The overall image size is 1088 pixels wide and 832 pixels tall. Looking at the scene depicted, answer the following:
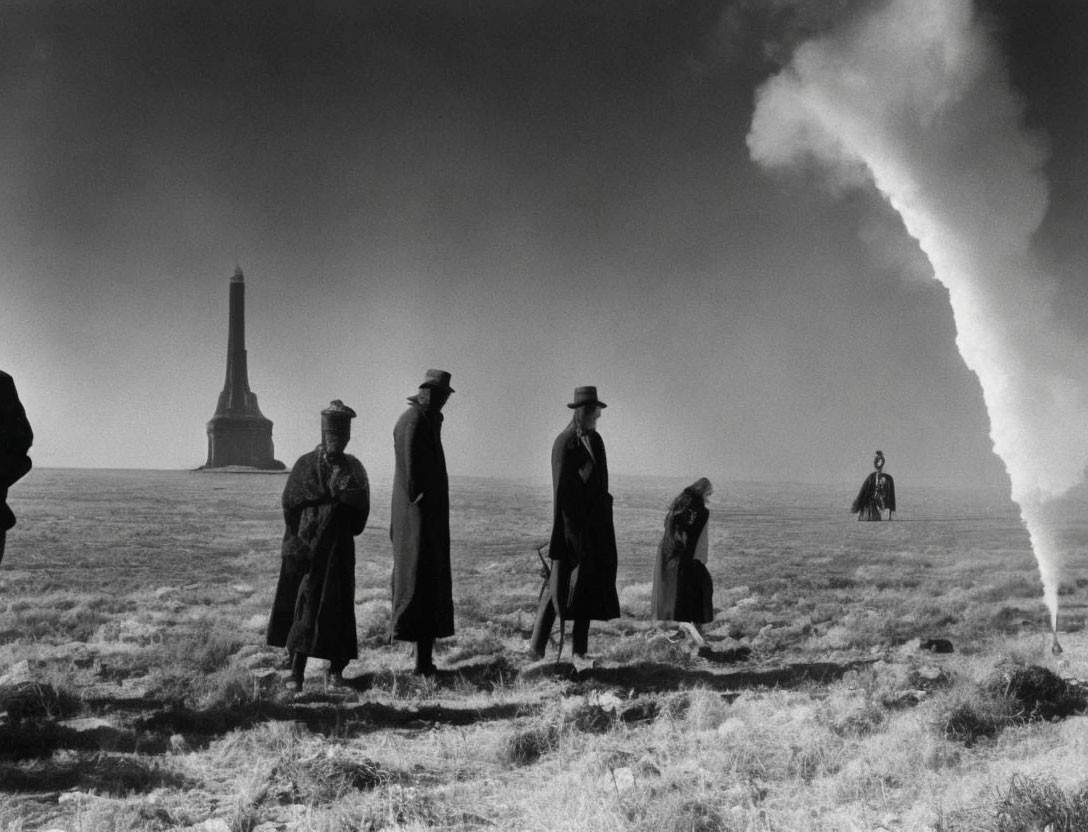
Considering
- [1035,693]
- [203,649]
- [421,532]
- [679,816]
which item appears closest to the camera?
[679,816]

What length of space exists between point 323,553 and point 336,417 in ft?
3.99

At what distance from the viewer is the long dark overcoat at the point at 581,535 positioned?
8711 millimetres

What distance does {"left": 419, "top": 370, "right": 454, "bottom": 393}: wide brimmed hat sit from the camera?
27.7ft

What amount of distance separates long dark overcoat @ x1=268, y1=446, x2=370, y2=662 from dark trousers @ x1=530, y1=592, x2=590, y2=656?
198 cm

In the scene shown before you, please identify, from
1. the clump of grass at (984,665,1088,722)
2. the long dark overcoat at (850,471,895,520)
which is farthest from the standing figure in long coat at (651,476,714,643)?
the long dark overcoat at (850,471,895,520)

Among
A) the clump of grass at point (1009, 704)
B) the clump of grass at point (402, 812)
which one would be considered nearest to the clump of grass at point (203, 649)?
the clump of grass at point (402, 812)

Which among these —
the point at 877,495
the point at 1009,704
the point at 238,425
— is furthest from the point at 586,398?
the point at 238,425

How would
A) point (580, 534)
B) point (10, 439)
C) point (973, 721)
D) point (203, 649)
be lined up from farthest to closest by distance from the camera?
point (203, 649) → point (580, 534) → point (973, 721) → point (10, 439)

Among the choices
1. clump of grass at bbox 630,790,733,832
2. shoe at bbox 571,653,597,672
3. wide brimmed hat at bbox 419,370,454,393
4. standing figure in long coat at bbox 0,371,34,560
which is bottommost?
shoe at bbox 571,653,597,672

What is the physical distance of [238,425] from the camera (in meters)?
54.0

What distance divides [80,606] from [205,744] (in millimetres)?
6360

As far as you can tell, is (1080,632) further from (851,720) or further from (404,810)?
(404,810)

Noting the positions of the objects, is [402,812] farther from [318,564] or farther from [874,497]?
[874,497]

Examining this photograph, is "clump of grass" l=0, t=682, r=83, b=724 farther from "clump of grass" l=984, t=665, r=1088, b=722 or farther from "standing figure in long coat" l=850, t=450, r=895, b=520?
"standing figure in long coat" l=850, t=450, r=895, b=520
